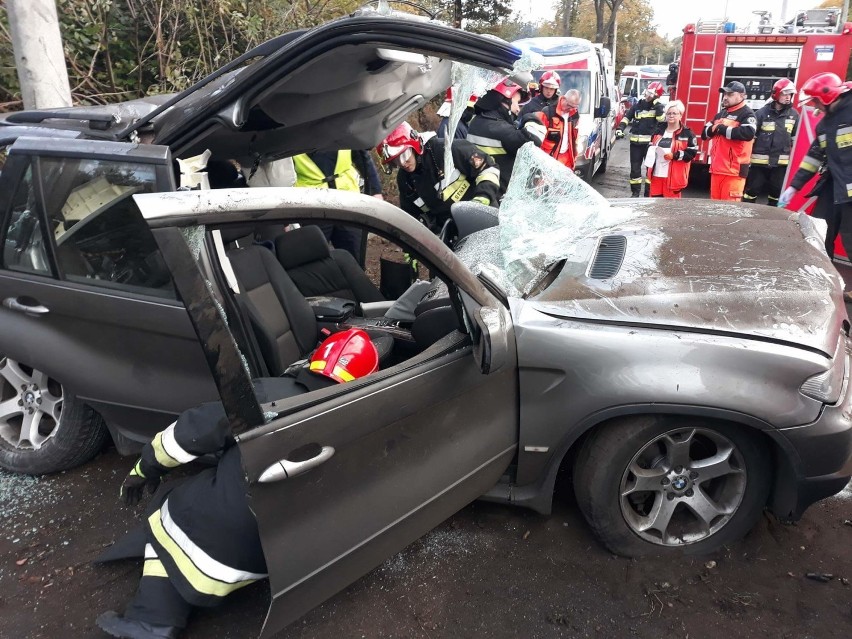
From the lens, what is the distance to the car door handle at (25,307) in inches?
106

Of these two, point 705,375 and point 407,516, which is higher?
point 705,375

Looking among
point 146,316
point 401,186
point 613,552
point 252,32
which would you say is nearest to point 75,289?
point 146,316

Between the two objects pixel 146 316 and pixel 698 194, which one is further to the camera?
pixel 698 194

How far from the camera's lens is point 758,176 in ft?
25.8

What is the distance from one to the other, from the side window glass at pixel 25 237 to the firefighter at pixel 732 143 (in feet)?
23.7

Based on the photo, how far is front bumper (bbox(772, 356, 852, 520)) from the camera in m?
2.13

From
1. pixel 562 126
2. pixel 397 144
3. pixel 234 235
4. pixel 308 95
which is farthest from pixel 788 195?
pixel 234 235

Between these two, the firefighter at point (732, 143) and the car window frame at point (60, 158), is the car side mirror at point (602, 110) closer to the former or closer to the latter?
the firefighter at point (732, 143)

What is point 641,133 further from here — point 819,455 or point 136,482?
→ point 136,482

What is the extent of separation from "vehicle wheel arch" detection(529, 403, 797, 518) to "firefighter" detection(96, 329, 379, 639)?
31.8 inches

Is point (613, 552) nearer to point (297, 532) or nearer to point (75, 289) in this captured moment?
point (297, 532)

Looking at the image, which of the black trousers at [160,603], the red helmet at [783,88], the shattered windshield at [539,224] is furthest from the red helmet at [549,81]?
the black trousers at [160,603]

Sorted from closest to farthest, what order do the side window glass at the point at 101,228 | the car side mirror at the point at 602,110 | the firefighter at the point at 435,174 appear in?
the side window glass at the point at 101,228
the firefighter at the point at 435,174
the car side mirror at the point at 602,110

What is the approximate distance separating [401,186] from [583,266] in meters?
2.93
